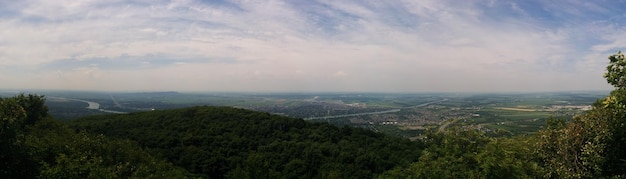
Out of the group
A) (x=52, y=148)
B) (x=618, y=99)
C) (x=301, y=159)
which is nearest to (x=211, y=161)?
(x=301, y=159)

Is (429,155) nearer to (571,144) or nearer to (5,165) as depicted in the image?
(571,144)

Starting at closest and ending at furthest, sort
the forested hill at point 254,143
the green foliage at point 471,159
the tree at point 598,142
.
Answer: the tree at point 598,142 → the green foliage at point 471,159 → the forested hill at point 254,143

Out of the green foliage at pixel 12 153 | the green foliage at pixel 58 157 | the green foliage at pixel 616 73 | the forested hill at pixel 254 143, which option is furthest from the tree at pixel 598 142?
the green foliage at pixel 12 153

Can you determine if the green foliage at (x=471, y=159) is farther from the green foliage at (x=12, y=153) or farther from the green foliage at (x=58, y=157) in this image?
the green foliage at (x=12, y=153)

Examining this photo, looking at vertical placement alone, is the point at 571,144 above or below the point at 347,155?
above

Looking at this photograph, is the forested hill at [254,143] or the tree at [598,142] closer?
the tree at [598,142]

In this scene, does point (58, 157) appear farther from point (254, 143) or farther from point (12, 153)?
point (254, 143)

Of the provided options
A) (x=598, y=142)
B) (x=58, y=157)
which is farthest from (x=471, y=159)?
(x=58, y=157)

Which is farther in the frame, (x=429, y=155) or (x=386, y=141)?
(x=386, y=141)

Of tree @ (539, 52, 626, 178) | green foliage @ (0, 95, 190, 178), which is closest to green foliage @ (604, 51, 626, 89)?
tree @ (539, 52, 626, 178)
